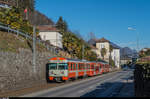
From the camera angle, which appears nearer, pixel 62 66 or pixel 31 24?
pixel 62 66

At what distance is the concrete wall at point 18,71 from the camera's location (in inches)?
888

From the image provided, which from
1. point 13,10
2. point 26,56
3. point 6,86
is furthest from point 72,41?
point 6,86

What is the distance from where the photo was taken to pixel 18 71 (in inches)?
1013

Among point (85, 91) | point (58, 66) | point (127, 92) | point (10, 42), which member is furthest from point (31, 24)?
point (127, 92)

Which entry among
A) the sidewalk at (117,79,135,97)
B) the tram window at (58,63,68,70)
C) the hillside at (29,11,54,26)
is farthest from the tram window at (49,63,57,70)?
the hillside at (29,11,54,26)

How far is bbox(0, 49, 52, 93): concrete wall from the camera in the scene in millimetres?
22562

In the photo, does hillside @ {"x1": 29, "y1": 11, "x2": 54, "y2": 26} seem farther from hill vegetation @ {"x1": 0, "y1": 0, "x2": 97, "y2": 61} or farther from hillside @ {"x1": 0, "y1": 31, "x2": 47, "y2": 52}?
hillside @ {"x1": 0, "y1": 31, "x2": 47, "y2": 52}

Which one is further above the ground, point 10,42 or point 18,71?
point 10,42

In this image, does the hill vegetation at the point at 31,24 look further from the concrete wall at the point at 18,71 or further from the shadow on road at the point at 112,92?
the shadow on road at the point at 112,92

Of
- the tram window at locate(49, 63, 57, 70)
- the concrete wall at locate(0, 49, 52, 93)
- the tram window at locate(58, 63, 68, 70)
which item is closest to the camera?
the concrete wall at locate(0, 49, 52, 93)

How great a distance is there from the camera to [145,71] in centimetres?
1092

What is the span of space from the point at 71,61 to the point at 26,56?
6.32 meters

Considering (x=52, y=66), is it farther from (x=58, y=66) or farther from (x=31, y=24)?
(x=31, y=24)

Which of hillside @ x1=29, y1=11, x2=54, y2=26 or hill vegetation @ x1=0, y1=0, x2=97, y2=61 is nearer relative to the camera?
hill vegetation @ x1=0, y1=0, x2=97, y2=61
